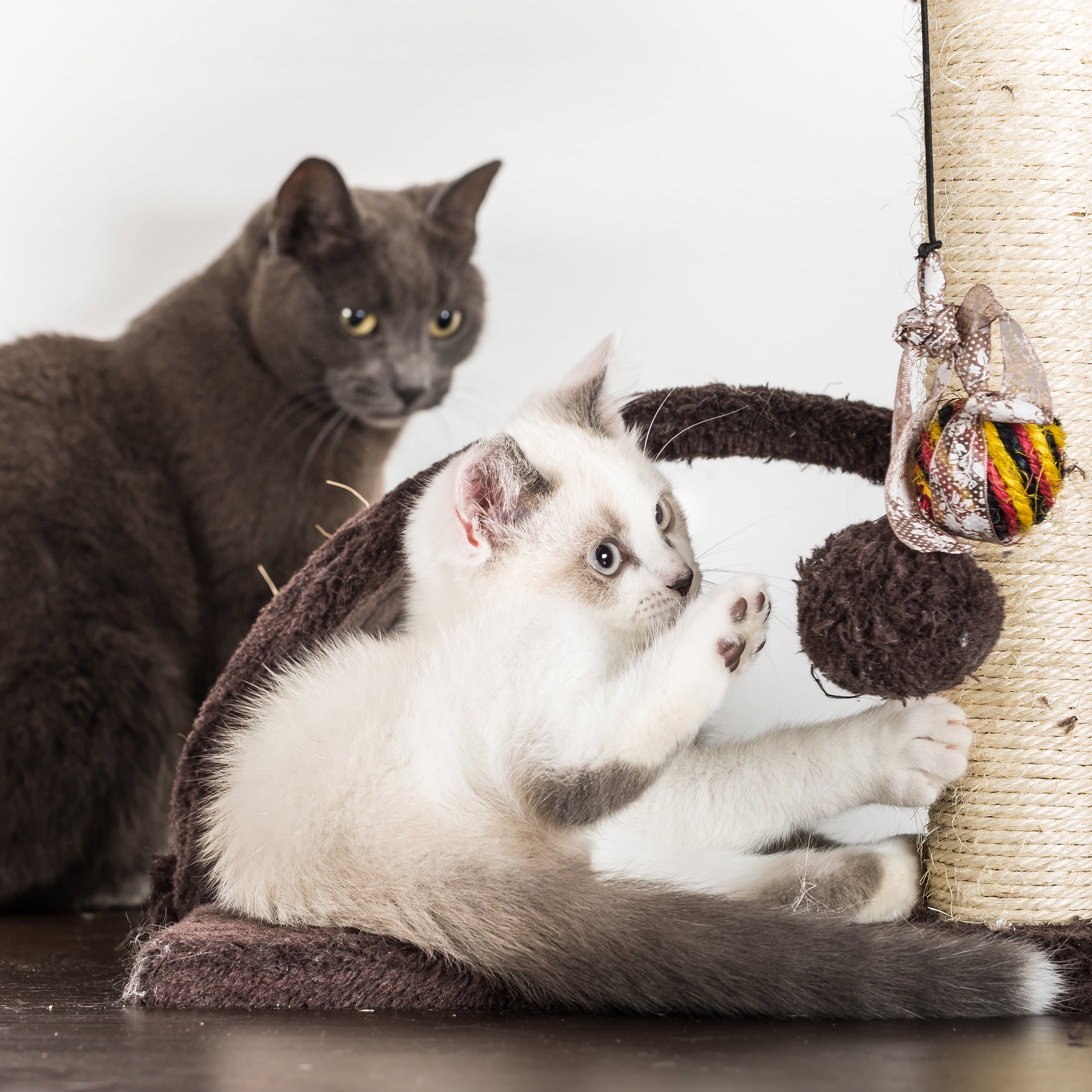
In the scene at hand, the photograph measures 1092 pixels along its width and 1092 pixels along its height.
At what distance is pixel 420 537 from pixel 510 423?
0.17m

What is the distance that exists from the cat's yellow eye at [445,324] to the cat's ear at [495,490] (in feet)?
2.90

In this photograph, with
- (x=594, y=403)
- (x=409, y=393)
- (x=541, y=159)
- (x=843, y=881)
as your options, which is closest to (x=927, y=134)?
(x=594, y=403)

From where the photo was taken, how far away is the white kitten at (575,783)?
30.5 inches

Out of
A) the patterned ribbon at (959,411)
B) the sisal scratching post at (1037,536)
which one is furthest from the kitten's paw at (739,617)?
the sisal scratching post at (1037,536)

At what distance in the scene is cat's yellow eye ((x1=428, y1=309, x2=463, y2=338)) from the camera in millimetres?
1880

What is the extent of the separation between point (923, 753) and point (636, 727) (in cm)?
26

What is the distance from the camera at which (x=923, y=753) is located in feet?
3.06

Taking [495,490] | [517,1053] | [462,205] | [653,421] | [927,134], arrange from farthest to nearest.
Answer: [462,205] < [653,421] < [495,490] < [927,134] < [517,1053]

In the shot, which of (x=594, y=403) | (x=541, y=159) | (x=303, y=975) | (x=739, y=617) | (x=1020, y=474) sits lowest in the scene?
(x=303, y=975)

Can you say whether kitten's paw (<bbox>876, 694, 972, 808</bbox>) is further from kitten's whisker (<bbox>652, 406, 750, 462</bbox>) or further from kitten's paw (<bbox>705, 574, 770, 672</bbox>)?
kitten's whisker (<bbox>652, 406, 750, 462</bbox>)

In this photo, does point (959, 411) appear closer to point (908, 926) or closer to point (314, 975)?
point (908, 926)

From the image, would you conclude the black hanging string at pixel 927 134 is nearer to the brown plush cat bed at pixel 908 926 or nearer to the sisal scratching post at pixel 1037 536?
the sisal scratching post at pixel 1037 536

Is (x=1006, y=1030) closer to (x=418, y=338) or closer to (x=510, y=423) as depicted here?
(x=510, y=423)

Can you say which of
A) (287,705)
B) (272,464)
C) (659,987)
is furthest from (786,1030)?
(272,464)
